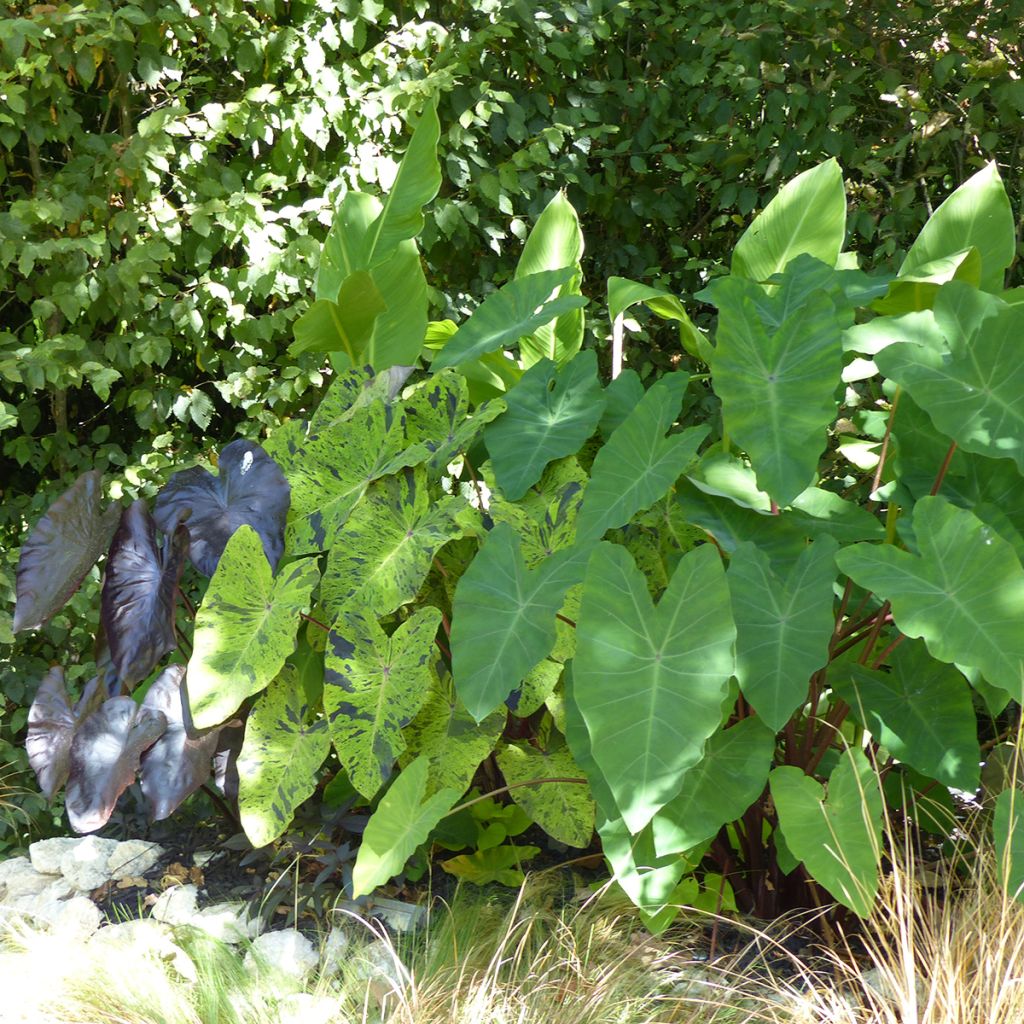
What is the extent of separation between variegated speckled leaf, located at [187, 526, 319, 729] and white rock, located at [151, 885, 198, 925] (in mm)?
339

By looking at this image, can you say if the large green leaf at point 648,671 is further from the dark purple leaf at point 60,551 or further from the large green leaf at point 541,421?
the dark purple leaf at point 60,551

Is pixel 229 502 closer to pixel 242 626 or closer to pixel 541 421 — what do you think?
pixel 242 626

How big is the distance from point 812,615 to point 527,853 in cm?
75

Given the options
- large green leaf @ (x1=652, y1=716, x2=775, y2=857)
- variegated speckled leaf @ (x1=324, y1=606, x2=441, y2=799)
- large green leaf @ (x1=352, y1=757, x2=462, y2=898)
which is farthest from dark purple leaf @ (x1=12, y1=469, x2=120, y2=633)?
large green leaf @ (x1=652, y1=716, x2=775, y2=857)

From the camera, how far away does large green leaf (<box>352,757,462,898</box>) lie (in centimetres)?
168

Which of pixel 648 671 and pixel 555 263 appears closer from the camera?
pixel 648 671

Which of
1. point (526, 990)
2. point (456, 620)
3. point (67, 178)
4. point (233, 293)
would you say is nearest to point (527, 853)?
point (526, 990)

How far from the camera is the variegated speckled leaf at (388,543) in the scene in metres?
1.93

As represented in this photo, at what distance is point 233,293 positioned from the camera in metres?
3.32

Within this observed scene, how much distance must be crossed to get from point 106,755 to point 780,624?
117cm

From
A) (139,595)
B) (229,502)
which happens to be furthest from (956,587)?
(139,595)

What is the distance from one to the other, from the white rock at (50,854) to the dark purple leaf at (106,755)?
1.18 ft

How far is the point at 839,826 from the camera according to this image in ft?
5.31

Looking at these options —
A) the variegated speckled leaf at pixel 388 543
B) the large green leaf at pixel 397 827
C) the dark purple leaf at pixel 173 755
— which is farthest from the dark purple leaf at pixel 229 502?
the large green leaf at pixel 397 827
